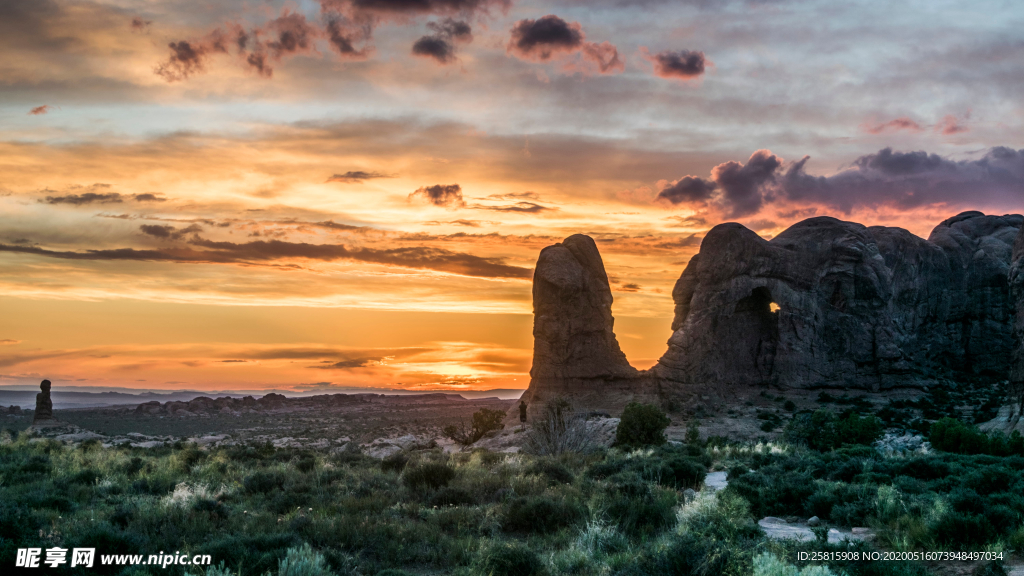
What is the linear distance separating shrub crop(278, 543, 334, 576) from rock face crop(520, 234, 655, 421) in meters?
44.7

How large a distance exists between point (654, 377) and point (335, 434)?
2808 cm

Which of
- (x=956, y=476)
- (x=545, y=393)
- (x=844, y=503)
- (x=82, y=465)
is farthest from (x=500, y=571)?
(x=545, y=393)

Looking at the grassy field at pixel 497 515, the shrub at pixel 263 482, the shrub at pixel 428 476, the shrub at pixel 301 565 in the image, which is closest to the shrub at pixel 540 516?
the grassy field at pixel 497 515

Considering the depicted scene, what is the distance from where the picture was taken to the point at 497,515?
11.6 m

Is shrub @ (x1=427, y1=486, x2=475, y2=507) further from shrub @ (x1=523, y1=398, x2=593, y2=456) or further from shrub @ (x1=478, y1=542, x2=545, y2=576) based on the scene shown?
shrub @ (x1=523, y1=398, x2=593, y2=456)

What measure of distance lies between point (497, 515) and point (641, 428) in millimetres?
21992

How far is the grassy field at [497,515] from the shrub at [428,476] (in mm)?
49

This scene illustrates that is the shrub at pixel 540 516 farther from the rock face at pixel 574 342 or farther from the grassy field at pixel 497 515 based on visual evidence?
the rock face at pixel 574 342

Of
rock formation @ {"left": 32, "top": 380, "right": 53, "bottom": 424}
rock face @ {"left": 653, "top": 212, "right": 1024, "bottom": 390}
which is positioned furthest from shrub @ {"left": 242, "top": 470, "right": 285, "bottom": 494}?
rock formation @ {"left": 32, "top": 380, "right": 53, "bottom": 424}

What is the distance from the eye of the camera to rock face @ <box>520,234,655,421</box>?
53.9 metres

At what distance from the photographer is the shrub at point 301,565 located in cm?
737

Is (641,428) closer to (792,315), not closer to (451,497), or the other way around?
(451,497)

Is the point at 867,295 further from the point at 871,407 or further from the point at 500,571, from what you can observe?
the point at 500,571

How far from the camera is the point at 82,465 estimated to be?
18031mm
